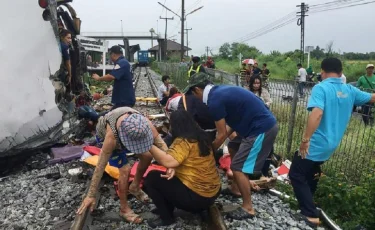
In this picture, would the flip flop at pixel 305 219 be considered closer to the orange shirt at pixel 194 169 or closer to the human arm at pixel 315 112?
the human arm at pixel 315 112

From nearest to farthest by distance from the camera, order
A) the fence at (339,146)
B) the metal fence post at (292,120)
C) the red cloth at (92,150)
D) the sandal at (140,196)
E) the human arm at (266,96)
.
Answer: the sandal at (140,196) → the fence at (339,146) → the red cloth at (92,150) → the metal fence post at (292,120) → the human arm at (266,96)

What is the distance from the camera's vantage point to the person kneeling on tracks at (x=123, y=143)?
131 inches

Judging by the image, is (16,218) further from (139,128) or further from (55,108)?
(55,108)

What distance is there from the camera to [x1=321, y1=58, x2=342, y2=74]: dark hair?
152 inches

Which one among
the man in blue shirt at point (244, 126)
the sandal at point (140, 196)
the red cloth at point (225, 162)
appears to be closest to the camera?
the man in blue shirt at point (244, 126)

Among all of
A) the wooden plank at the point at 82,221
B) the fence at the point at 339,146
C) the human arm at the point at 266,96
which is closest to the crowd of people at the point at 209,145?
the wooden plank at the point at 82,221

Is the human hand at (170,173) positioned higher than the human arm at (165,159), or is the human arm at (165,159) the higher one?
the human arm at (165,159)

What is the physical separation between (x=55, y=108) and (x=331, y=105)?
466 cm

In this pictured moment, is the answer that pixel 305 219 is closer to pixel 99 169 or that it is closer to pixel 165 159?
pixel 165 159

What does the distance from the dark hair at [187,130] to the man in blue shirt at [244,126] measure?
1.50 ft

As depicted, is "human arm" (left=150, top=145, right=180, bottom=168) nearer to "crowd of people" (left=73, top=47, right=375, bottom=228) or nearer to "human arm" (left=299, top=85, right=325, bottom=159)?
"crowd of people" (left=73, top=47, right=375, bottom=228)

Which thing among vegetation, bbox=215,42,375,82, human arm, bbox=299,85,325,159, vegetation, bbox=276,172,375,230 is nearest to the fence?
vegetation, bbox=276,172,375,230

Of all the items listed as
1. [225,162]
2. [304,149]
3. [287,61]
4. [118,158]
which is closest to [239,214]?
[304,149]

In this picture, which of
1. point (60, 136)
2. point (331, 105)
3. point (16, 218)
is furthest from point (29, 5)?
point (331, 105)
